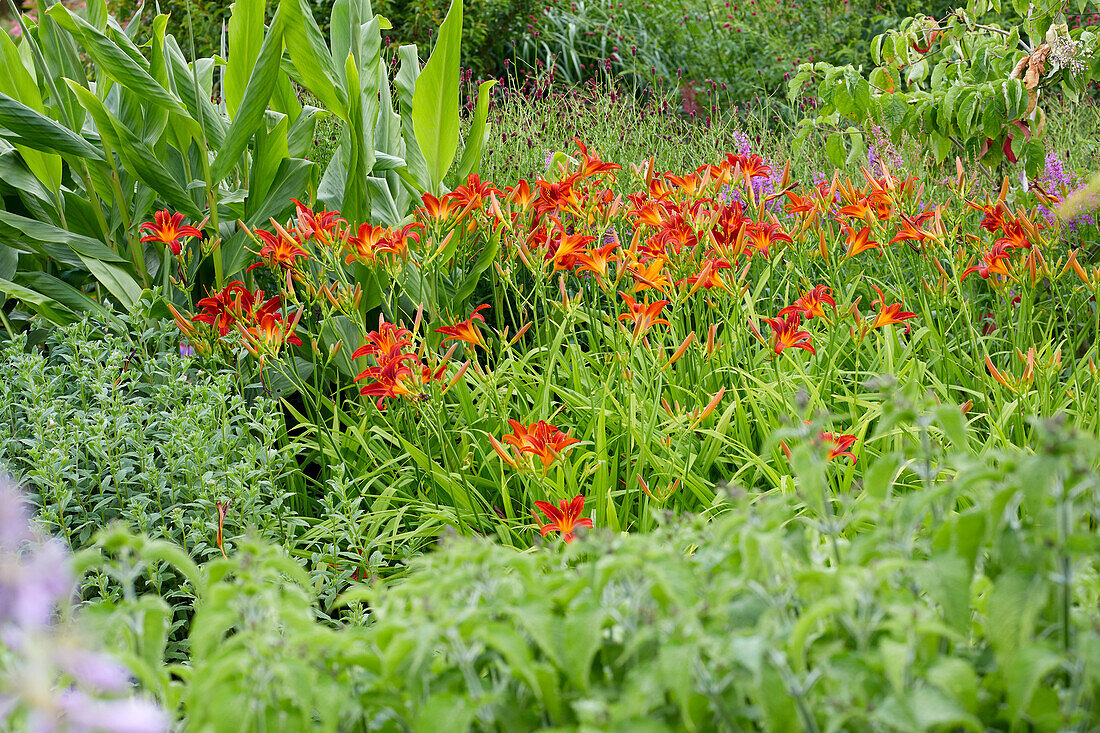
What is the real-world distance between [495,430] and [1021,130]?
2103mm

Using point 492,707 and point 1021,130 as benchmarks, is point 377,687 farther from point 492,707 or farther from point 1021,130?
point 1021,130

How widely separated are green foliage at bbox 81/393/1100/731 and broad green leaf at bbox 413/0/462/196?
88.9 inches

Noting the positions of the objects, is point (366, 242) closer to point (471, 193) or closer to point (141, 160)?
point (471, 193)

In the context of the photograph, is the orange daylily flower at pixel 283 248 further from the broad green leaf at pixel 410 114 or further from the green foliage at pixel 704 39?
the green foliage at pixel 704 39

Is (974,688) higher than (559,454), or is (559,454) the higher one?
(974,688)

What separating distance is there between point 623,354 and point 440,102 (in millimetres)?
1154

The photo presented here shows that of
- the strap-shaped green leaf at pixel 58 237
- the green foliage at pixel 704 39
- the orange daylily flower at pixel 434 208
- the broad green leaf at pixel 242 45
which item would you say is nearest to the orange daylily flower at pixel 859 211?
the orange daylily flower at pixel 434 208

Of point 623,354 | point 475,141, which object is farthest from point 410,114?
point 623,354

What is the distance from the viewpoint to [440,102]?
2.96 metres

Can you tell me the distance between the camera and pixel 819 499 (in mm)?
844

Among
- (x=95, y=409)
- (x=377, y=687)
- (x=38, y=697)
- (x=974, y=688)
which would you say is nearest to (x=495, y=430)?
(x=95, y=409)

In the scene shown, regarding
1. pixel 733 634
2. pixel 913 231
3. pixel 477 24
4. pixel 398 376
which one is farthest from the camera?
pixel 477 24

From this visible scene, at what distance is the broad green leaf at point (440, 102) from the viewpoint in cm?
290

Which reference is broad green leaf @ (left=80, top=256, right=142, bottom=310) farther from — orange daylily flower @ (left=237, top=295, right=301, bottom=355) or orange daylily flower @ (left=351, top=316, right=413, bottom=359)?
orange daylily flower @ (left=351, top=316, right=413, bottom=359)
